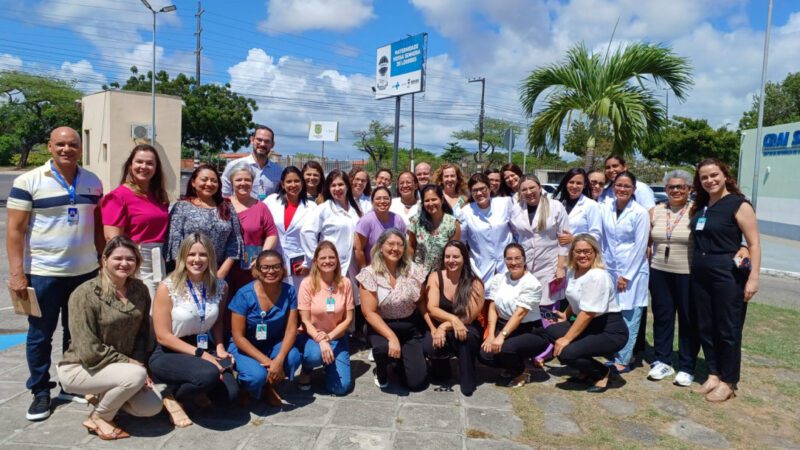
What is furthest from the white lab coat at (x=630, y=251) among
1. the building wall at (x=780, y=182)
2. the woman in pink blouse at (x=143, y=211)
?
the building wall at (x=780, y=182)

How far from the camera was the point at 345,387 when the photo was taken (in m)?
4.34

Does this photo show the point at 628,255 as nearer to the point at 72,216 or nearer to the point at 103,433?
the point at 103,433

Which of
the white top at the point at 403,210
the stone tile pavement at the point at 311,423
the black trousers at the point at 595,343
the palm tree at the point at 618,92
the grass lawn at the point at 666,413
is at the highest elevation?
the palm tree at the point at 618,92

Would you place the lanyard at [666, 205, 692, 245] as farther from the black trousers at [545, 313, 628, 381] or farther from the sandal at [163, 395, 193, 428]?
the sandal at [163, 395, 193, 428]

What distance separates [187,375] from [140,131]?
27336mm

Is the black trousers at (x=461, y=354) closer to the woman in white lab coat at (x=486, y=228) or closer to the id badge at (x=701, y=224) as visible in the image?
the woman in white lab coat at (x=486, y=228)

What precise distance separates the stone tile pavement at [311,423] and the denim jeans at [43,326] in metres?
0.25

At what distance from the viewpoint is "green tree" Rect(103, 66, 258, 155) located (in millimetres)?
40906

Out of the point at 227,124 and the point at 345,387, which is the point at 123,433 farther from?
the point at 227,124

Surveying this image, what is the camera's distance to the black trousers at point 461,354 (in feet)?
14.7

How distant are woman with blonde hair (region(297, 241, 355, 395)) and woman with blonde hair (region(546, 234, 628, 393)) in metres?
1.79

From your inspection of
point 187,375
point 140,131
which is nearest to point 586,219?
point 187,375

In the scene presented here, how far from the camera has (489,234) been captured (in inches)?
204

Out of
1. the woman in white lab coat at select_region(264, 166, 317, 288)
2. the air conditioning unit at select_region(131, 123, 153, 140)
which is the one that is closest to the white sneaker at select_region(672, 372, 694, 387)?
the woman in white lab coat at select_region(264, 166, 317, 288)
